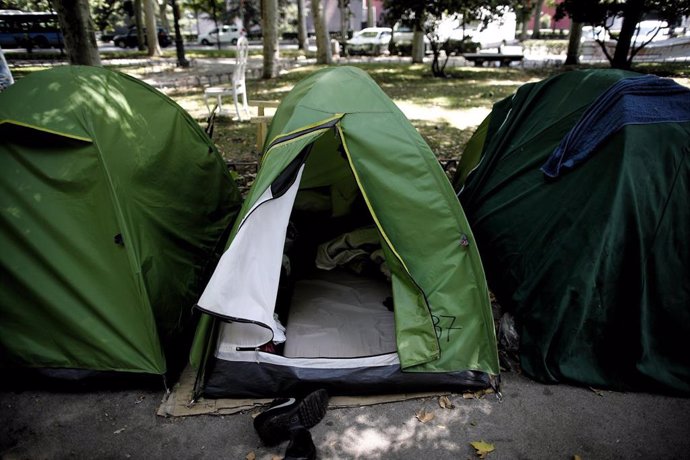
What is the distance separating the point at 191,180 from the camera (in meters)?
3.89

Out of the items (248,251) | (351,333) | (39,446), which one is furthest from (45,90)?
(351,333)

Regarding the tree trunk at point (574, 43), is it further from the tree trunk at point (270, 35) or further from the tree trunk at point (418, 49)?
the tree trunk at point (270, 35)

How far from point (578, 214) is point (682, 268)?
2.26 feet

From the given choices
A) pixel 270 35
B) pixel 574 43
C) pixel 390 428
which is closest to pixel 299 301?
pixel 390 428

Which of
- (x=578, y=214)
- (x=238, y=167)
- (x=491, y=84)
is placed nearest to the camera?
(x=578, y=214)

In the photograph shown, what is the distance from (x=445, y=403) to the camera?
286 centimetres

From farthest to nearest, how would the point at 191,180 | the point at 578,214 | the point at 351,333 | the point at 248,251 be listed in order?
1. the point at 191,180
2. the point at 351,333
3. the point at 578,214
4. the point at 248,251

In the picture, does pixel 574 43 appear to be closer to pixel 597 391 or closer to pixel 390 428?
pixel 597 391

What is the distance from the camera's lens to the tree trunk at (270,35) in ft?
42.4

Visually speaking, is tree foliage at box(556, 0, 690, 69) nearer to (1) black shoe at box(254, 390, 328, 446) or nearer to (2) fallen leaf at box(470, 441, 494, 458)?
(2) fallen leaf at box(470, 441, 494, 458)

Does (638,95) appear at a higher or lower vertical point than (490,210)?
higher

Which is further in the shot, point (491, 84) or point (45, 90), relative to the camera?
point (491, 84)

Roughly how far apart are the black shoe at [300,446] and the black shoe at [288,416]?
0.05 m

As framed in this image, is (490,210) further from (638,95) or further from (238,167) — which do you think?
(238,167)
